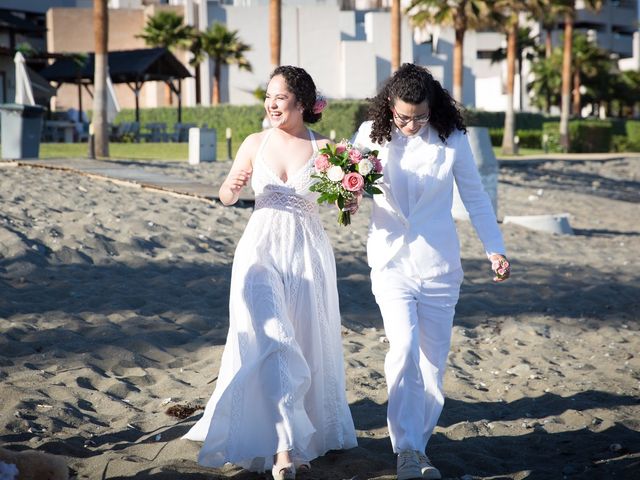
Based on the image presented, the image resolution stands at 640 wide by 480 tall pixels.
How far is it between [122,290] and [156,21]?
44673mm

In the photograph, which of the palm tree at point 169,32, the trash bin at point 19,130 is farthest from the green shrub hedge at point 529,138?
the trash bin at point 19,130

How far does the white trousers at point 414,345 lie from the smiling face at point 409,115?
2.32 feet

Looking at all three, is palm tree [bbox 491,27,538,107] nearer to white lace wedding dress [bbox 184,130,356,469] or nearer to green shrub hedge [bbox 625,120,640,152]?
green shrub hedge [bbox 625,120,640,152]

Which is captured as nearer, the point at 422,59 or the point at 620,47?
the point at 422,59

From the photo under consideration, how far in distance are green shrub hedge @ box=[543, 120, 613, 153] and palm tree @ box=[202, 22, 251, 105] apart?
657 inches

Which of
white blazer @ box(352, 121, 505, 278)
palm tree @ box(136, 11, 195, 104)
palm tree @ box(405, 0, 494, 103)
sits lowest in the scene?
white blazer @ box(352, 121, 505, 278)

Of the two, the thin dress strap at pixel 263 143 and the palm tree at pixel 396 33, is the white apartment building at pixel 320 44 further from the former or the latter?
the thin dress strap at pixel 263 143

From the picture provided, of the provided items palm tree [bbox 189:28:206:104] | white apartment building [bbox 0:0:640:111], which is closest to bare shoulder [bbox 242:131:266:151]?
palm tree [bbox 189:28:206:104]

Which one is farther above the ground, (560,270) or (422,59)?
(422,59)

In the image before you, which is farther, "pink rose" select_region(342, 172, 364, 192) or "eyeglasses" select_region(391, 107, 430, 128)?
"eyeglasses" select_region(391, 107, 430, 128)

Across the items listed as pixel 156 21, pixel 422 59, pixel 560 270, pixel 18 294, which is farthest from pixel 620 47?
pixel 18 294

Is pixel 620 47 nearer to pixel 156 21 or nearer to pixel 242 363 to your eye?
pixel 156 21

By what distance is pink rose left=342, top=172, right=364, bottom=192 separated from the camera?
4742mm

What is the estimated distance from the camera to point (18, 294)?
881cm
